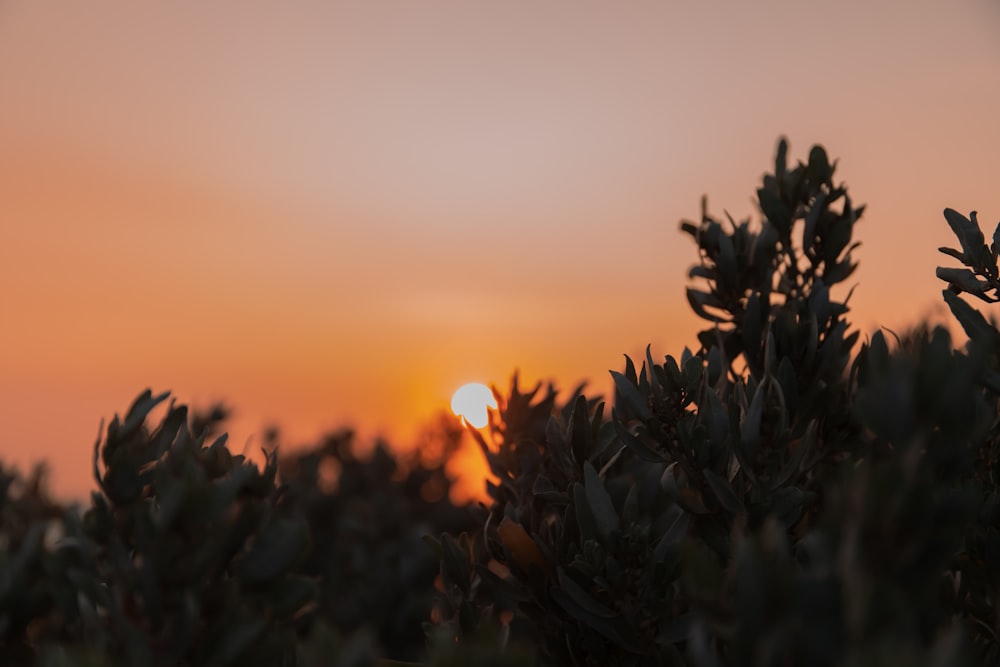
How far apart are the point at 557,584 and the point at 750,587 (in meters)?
1.29

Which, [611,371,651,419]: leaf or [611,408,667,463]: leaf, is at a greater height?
[611,371,651,419]: leaf

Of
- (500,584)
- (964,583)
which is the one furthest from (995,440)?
(500,584)

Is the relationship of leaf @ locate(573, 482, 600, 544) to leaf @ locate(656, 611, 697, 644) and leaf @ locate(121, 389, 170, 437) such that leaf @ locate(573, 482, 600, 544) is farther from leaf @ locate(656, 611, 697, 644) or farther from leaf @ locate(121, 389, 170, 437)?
leaf @ locate(121, 389, 170, 437)

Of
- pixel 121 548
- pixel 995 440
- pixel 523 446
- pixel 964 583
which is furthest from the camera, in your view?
pixel 523 446

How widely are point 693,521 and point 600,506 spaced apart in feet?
1.16

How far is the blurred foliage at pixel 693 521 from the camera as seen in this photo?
1381 millimetres

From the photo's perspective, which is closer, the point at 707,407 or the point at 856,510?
the point at 856,510

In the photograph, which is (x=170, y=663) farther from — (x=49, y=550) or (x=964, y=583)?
(x=964, y=583)

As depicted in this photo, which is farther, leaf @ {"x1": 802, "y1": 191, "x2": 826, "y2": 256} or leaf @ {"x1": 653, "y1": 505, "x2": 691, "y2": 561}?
leaf @ {"x1": 802, "y1": 191, "x2": 826, "y2": 256}

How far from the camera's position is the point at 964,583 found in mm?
2568

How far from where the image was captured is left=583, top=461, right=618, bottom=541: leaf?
92.9 inches

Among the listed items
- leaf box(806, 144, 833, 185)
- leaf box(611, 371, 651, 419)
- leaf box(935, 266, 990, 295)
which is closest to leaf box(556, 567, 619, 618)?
leaf box(611, 371, 651, 419)

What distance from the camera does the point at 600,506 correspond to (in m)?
2.38

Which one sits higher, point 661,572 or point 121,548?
point 121,548
